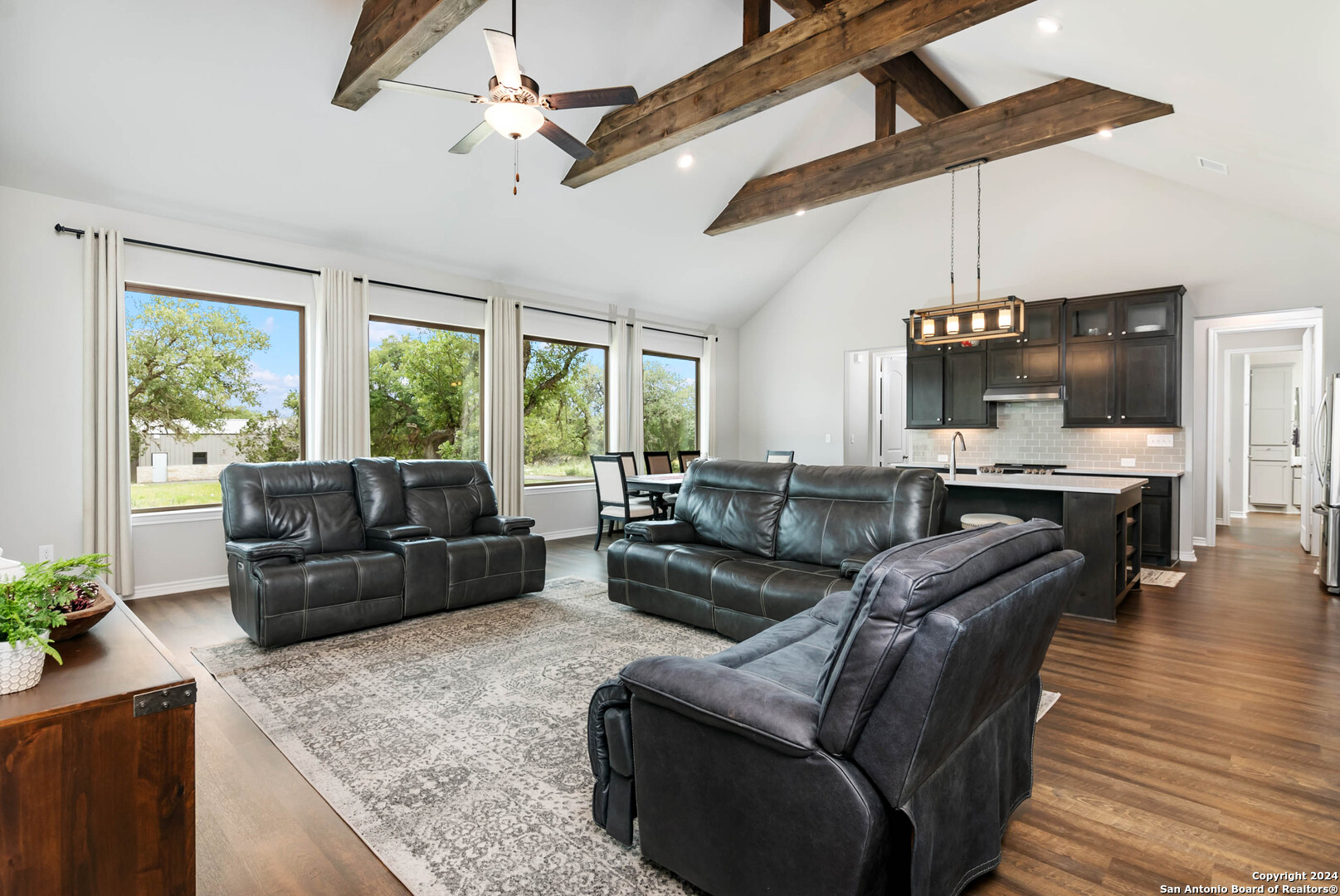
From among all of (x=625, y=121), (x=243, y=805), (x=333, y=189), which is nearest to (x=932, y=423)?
(x=625, y=121)

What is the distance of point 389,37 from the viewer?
3641 mm

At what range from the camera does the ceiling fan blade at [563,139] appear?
359 centimetres

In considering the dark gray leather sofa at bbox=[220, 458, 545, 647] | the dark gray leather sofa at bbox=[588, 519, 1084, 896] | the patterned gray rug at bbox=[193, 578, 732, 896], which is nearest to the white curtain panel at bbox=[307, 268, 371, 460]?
the dark gray leather sofa at bbox=[220, 458, 545, 647]

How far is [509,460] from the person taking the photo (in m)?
6.89

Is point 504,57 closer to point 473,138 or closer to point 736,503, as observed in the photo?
point 473,138

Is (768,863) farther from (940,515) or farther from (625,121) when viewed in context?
(625,121)

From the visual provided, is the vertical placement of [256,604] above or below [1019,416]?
below

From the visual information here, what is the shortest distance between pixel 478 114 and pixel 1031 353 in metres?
5.70

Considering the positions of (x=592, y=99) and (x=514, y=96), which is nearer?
(x=514, y=96)

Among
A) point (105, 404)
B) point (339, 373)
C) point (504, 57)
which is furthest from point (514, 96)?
point (105, 404)

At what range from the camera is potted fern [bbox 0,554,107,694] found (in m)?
1.31

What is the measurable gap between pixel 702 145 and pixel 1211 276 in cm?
489

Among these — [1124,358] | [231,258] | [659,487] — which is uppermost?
[231,258]

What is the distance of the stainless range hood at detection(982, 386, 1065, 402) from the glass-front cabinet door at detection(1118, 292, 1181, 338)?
0.76m
